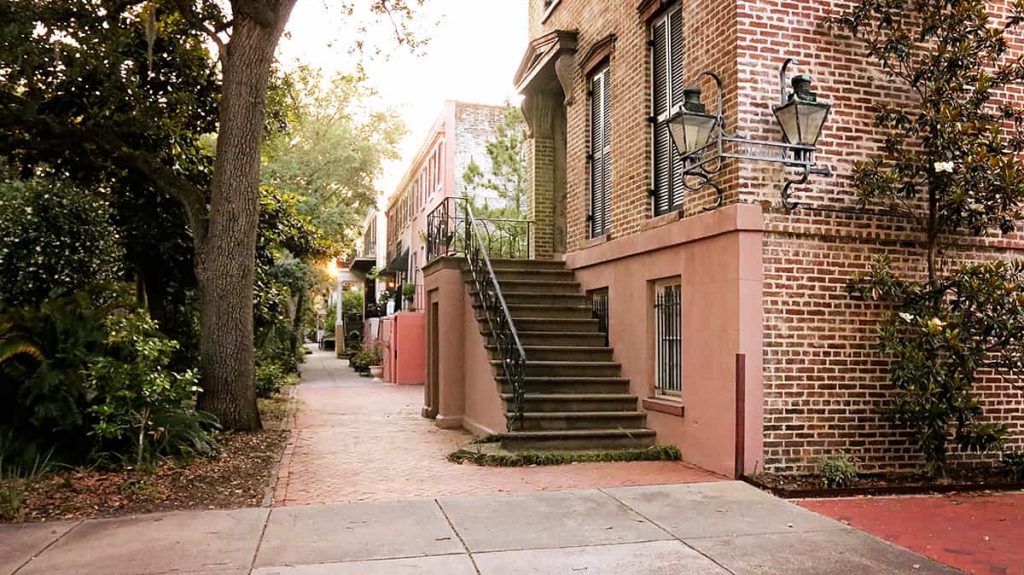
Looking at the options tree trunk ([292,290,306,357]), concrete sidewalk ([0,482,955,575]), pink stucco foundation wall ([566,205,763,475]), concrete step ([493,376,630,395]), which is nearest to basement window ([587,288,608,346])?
pink stucco foundation wall ([566,205,763,475])

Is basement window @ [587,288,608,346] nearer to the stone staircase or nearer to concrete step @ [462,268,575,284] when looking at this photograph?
the stone staircase

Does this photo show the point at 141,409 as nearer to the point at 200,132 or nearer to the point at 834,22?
the point at 200,132

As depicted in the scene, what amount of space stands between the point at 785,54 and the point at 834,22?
22.5 inches

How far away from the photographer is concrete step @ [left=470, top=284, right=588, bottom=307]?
11.0 metres

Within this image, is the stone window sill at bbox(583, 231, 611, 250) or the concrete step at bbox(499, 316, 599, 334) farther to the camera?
the stone window sill at bbox(583, 231, 611, 250)

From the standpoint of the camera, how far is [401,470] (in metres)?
8.07

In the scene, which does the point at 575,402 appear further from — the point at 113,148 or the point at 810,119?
the point at 113,148

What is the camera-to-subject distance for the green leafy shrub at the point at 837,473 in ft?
22.5

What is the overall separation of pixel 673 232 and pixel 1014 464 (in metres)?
3.99

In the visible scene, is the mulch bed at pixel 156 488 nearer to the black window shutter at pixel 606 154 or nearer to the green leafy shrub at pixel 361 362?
the black window shutter at pixel 606 154

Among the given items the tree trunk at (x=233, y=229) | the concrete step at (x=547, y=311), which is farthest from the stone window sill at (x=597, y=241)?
the tree trunk at (x=233, y=229)

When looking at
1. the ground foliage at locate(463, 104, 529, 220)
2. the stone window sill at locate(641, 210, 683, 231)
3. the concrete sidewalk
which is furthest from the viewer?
the ground foliage at locate(463, 104, 529, 220)

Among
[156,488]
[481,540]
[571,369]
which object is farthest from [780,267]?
[156,488]

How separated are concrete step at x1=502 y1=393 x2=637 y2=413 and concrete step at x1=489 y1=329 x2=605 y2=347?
3.62ft
